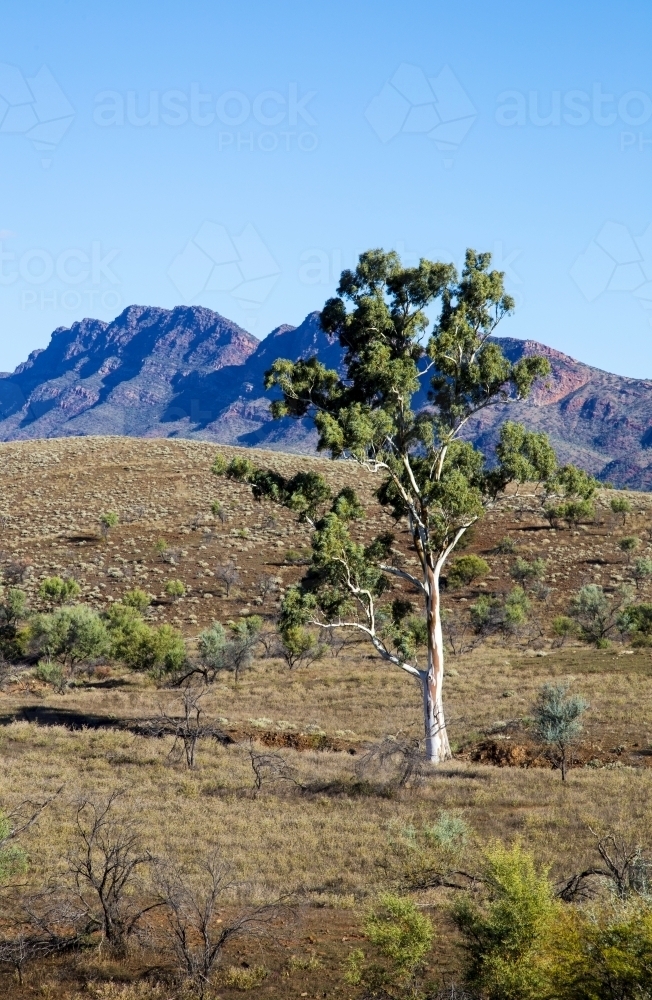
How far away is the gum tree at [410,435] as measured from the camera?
75.9 ft

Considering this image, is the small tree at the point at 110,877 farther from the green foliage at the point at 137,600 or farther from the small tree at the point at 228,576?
the small tree at the point at 228,576

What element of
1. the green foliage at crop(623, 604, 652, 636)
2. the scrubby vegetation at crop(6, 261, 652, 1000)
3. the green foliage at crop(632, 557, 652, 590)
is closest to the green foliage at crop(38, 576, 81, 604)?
the scrubby vegetation at crop(6, 261, 652, 1000)

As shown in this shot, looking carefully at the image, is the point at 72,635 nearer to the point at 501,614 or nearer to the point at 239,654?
the point at 239,654

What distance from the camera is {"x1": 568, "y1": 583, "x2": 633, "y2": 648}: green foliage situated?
4156 cm

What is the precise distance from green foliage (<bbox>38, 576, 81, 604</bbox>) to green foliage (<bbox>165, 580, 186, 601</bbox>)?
533cm

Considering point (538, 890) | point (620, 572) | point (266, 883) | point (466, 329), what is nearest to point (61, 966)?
point (266, 883)

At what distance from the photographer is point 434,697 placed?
2267 cm

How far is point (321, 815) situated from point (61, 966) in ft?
24.2

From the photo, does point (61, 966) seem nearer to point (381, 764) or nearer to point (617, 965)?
point (617, 965)

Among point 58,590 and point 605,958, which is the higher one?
point 605,958

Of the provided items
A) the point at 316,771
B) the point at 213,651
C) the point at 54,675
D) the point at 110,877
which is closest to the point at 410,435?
the point at 316,771

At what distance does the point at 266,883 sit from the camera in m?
13.6

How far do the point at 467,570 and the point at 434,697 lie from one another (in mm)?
31188

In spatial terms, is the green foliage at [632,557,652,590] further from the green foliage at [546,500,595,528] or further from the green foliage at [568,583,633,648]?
the green foliage at [546,500,595,528]
